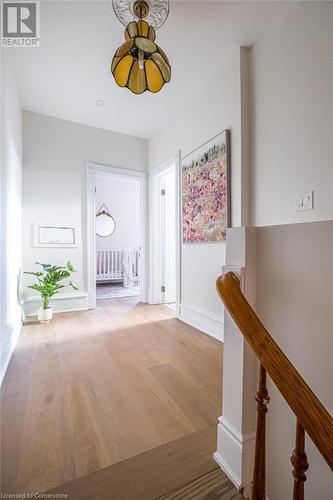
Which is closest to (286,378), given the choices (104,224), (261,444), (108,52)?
(261,444)

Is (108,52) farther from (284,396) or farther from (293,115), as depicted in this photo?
Answer: (284,396)

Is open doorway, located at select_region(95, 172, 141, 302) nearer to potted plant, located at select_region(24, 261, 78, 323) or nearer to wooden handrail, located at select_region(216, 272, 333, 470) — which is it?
potted plant, located at select_region(24, 261, 78, 323)

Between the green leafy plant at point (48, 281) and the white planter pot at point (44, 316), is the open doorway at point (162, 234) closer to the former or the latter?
the green leafy plant at point (48, 281)

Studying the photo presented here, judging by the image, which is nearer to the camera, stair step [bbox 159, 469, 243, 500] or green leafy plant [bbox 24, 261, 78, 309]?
stair step [bbox 159, 469, 243, 500]

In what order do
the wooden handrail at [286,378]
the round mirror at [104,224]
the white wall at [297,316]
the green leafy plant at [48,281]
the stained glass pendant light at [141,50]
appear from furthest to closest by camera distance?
the round mirror at [104,224], the green leafy plant at [48,281], the stained glass pendant light at [141,50], the white wall at [297,316], the wooden handrail at [286,378]

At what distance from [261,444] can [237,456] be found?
37 centimetres

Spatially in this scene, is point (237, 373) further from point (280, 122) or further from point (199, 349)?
point (280, 122)

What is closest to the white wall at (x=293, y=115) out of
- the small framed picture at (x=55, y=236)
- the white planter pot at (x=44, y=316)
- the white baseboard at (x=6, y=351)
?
the white baseboard at (x=6, y=351)

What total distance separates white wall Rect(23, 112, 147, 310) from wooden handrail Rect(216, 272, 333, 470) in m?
3.13

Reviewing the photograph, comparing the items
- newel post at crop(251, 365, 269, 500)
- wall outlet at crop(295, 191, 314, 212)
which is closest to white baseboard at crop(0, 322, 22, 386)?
newel post at crop(251, 365, 269, 500)

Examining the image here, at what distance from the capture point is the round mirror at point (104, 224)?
6.13 metres

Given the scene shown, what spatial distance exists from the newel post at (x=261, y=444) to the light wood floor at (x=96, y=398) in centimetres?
57

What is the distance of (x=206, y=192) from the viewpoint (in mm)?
2547

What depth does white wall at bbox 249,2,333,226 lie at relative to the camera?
155 cm
